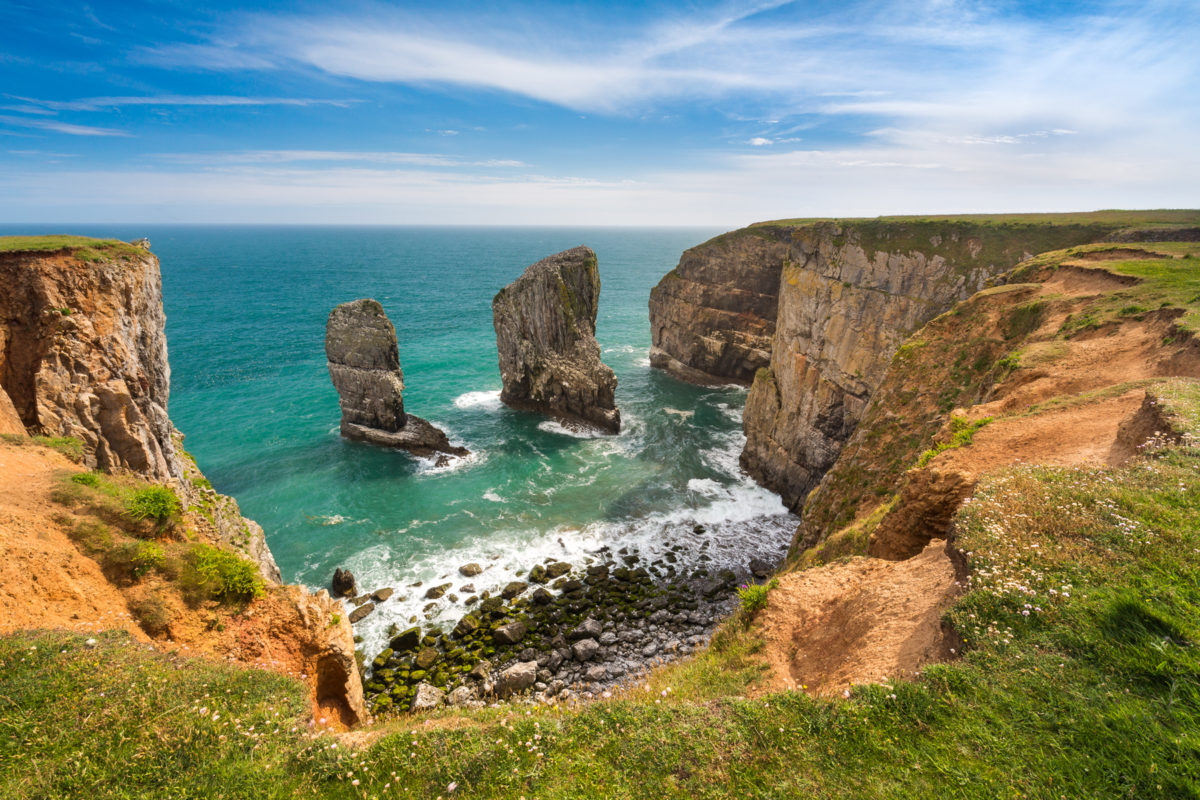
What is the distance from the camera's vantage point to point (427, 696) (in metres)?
21.3

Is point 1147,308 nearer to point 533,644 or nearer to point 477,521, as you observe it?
point 533,644

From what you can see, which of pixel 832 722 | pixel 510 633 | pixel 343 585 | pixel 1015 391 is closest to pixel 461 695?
pixel 510 633

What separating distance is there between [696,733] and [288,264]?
19351cm

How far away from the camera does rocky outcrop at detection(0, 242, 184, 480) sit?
17.2 m

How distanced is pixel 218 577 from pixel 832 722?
44.9ft

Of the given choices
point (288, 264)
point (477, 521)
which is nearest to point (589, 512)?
point (477, 521)

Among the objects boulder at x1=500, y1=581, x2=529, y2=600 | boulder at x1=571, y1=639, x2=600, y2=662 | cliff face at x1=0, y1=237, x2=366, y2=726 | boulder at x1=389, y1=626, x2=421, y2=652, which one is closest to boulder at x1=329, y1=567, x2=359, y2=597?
boulder at x1=389, y1=626, x2=421, y2=652

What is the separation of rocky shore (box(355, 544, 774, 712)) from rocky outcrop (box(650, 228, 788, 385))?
130ft

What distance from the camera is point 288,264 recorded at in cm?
16450

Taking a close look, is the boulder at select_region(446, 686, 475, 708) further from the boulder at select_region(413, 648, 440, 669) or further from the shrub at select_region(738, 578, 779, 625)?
the shrub at select_region(738, 578, 779, 625)

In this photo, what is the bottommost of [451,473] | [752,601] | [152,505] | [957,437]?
[451,473]

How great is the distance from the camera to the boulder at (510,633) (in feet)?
83.0

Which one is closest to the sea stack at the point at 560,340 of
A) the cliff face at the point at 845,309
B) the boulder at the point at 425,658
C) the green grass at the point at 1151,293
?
the cliff face at the point at 845,309

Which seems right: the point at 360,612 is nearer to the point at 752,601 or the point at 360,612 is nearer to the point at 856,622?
the point at 752,601
